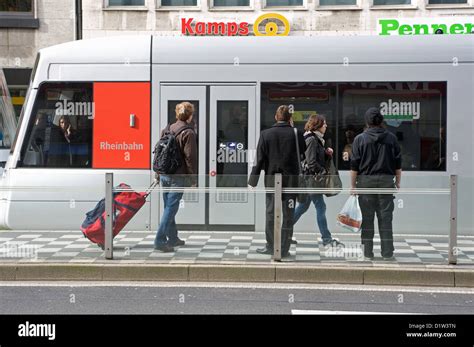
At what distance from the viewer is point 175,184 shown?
8.82 m

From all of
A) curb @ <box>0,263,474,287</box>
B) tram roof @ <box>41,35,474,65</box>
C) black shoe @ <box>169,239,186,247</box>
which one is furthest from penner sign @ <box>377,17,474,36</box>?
black shoe @ <box>169,239,186,247</box>

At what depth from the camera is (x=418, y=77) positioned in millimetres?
10828

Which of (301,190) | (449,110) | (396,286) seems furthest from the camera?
(449,110)

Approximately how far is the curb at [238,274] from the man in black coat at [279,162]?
0.48m

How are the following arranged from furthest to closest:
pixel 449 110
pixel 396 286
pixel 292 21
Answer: pixel 292 21, pixel 449 110, pixel 396 286

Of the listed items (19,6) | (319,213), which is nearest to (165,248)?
(319,213)

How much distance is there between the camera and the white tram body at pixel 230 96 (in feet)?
35.6

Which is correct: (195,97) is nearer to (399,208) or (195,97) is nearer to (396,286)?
(399,208)

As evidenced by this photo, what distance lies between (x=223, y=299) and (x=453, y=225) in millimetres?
2957

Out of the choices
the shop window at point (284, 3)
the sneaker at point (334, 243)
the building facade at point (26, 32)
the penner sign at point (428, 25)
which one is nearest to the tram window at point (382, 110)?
the sneaker at point (334, 243)

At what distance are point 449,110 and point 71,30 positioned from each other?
1155cm

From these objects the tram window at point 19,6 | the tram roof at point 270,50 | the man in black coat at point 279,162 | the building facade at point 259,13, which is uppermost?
the tram window at point 19,6

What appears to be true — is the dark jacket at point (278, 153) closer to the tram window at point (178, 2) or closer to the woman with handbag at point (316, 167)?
the woman with handbag at point (316, 167)

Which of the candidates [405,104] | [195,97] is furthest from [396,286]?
[195,97]
